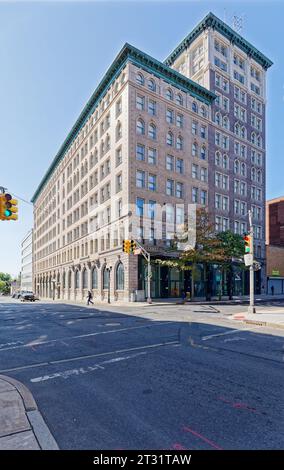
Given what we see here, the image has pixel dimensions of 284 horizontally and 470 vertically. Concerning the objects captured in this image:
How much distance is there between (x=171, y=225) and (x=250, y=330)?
2785 centimetres

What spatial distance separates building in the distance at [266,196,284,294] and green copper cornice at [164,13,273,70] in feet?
98.7

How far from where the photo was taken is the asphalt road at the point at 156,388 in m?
4.31

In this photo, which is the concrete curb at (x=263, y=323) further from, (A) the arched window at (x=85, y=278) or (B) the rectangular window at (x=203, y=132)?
(B) the rectangular window at (x=203, y=132)

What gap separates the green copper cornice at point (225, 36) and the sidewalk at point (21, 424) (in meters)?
59.5

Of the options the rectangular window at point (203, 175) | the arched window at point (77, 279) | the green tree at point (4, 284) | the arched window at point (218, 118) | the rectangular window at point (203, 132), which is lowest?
the green tree at point (4, 284)

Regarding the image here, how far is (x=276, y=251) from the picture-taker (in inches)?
2350

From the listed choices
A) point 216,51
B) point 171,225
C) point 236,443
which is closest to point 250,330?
point 236,443

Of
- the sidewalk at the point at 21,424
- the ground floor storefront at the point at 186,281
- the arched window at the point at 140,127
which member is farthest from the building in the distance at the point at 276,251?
the sidewalk at the point at 21,424

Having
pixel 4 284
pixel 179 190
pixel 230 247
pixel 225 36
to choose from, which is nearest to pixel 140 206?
pixel 179 190

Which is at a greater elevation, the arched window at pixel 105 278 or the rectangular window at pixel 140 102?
the rectangular window at pixel 140 102

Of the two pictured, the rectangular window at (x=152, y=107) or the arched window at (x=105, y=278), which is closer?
the rectangular window at (x=152, y=107)
